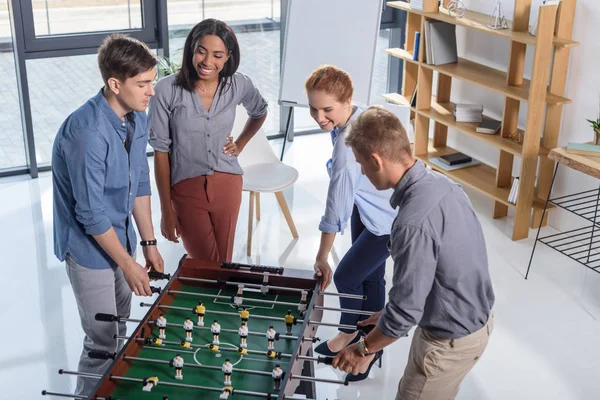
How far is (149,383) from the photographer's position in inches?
92.0

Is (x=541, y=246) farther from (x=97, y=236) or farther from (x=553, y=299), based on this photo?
(x=97, y=236)

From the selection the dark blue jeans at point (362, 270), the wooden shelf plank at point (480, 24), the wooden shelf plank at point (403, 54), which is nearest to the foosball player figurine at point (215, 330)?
the dark blue jeans at point (362, 270)

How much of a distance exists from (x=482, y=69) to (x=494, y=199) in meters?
0.92

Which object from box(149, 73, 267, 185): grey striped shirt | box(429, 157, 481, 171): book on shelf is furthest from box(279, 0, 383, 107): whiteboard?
box(149, 73, 267, 185): grey striped shirt

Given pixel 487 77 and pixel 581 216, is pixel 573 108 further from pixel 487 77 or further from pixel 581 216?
pixel 581 216

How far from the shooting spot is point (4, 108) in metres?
5.88

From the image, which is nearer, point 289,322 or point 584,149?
point 289,322

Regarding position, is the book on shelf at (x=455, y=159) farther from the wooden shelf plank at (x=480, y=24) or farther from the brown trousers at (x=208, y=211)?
the brown trousers at (x=208, y=211)

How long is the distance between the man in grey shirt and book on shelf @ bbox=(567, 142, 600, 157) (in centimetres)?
225

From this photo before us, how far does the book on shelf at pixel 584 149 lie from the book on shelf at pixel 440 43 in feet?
4.61

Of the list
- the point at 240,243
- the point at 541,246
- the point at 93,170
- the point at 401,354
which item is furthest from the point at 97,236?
the point at 541,246

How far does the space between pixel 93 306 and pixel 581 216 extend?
304 cm

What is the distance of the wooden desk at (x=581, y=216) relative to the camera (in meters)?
4.33

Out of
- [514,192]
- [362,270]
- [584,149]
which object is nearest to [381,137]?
[362,270]
